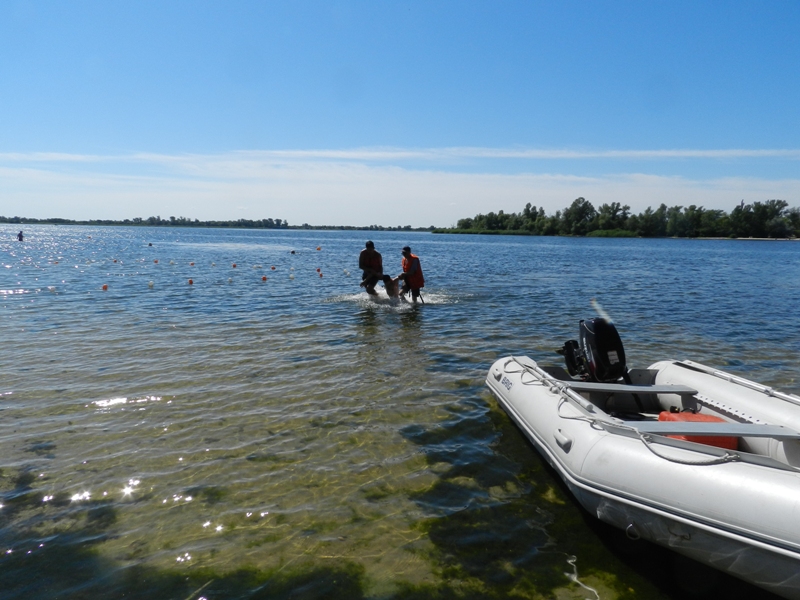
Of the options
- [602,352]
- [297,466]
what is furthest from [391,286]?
[297,466]

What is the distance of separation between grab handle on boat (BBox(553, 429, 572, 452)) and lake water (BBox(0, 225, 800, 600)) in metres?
0.59

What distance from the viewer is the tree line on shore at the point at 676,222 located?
10819cm

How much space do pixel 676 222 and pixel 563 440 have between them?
12429 cm

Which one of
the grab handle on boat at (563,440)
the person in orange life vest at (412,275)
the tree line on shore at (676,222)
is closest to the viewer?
the grab handle on boat at (563,440)

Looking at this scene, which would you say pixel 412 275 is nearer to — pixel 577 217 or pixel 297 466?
pixel 297 466

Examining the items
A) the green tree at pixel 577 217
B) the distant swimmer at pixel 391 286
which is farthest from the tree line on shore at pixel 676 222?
the distant swimmer at pixel 391 286

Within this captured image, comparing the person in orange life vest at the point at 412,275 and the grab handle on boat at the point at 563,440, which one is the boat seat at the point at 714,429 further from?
the person in orange life vest at the point at 412,275

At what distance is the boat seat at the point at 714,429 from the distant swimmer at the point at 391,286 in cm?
1191

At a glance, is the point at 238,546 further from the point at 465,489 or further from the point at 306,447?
the point at 465,489

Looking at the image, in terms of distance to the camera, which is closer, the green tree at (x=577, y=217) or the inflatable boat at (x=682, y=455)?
the inflatable boat at (x=682, y=455)

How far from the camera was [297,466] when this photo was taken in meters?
5.42

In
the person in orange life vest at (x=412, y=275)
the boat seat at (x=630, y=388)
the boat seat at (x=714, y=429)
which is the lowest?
the boat seat at (x=630, y=388)

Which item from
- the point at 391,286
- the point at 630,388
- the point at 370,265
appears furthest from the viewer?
the point at 370,265

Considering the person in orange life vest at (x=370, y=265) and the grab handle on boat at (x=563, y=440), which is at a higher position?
the person in orange life vest at (x=370, y=265)
